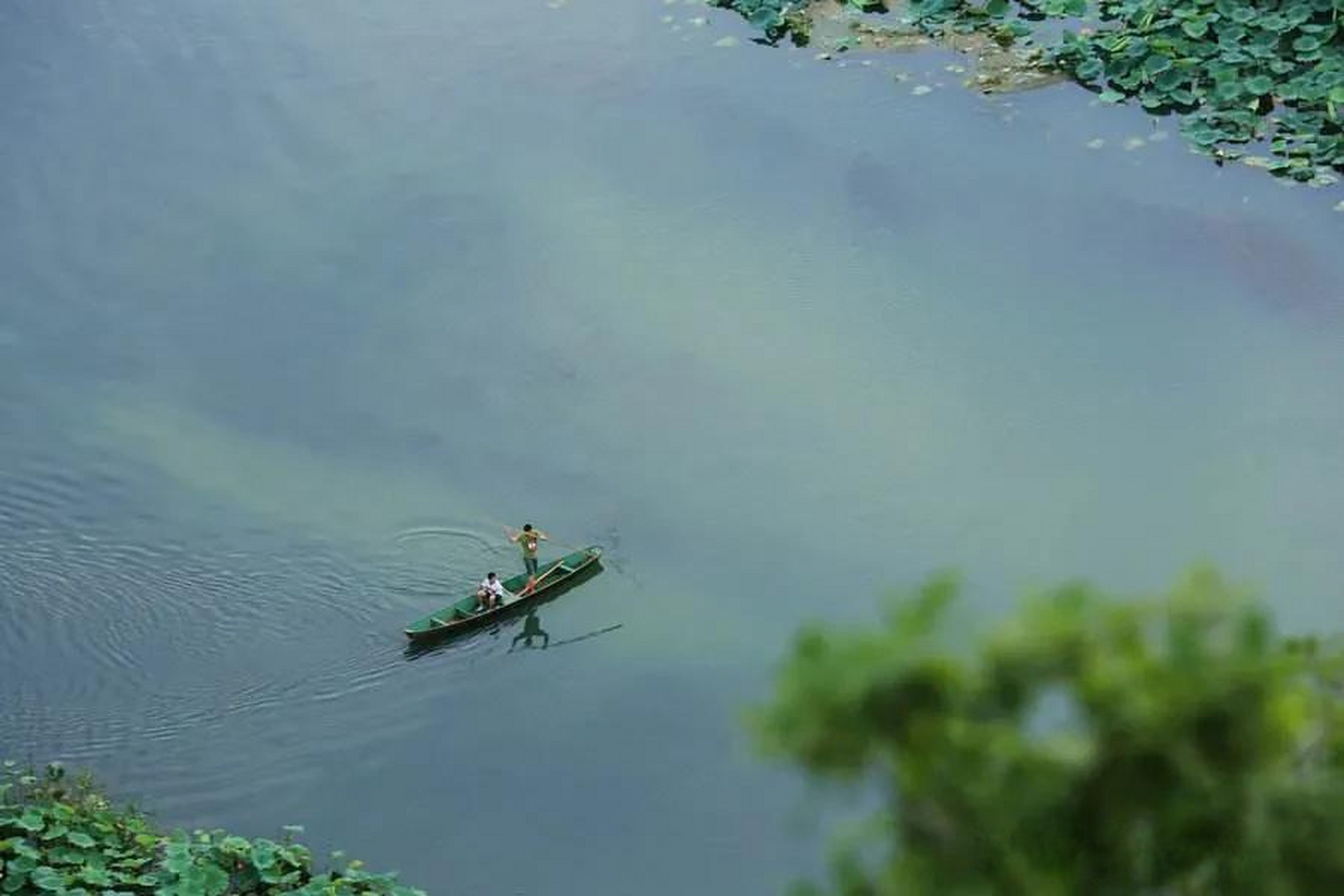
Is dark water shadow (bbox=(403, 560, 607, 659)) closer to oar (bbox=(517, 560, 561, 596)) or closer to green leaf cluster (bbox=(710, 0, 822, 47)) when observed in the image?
oar (bbox=(517, 560, 561, 596))

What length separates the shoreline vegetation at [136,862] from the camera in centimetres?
604

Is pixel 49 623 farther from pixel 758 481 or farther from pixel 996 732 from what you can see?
pixel 996 732

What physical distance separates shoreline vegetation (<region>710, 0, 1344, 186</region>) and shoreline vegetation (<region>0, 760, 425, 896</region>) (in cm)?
715

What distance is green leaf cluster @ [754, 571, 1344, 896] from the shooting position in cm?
247

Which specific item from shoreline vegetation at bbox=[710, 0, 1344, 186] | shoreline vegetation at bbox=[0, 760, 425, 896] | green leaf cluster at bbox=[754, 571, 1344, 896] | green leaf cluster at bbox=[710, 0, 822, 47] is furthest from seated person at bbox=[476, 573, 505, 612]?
green leaf cluster at bbox=[710, 0, 822, 47]

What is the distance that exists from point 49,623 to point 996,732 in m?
6.00

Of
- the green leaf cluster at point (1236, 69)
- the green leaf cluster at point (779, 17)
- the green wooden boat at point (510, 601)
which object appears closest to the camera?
the green wooden boat at point (510, 601)

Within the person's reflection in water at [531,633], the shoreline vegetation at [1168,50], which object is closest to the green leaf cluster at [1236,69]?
the shoreline vegetation at [1168,50]

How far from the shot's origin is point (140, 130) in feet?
36.2

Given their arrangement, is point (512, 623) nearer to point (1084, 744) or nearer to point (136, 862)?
point (136, 862)

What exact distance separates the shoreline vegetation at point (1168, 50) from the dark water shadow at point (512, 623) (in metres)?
5.06

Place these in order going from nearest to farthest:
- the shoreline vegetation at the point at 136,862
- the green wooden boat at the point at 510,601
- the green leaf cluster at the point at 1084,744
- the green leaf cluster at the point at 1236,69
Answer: the green leaf cluster at the point at 1084,744
the shoreline vegetation at the point at 136,862
the green wooden boat at the point at 510,601
the green leaf cluster at the point at 1236,69

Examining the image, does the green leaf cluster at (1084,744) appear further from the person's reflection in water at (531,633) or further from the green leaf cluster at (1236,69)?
the green leaf cluster at (1236,69)

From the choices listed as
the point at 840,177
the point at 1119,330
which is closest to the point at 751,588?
the point at 1119,330
